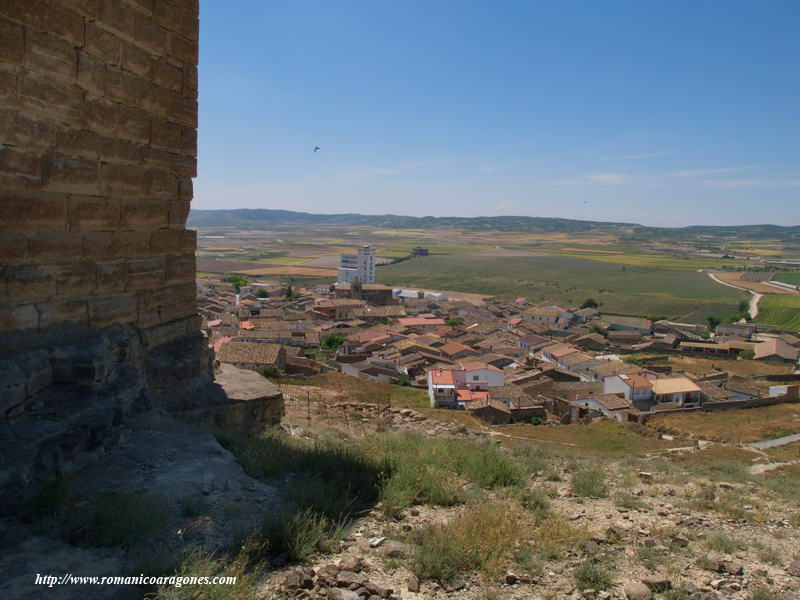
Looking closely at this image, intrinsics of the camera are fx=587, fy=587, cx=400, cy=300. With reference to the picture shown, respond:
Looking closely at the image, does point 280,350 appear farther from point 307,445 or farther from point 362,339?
point 307,445

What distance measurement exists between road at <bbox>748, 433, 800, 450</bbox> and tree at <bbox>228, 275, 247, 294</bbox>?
57.1m

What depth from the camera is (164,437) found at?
5184mm

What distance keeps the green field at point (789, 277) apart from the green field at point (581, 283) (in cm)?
1165

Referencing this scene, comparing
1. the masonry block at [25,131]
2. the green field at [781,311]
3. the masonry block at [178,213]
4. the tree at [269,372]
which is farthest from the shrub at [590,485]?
the green field at [781,311]

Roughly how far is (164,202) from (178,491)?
2.89 meters

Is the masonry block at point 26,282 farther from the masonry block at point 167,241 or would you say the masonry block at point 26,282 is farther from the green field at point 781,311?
the green field at point 781,311

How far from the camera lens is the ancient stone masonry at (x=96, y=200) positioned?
4219 millimetres

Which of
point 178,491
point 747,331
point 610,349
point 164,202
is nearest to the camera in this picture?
point 178,491

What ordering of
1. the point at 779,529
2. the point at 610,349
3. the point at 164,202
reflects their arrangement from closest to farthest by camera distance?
the point at 779,529, the point at 164,202, the point at 610,349

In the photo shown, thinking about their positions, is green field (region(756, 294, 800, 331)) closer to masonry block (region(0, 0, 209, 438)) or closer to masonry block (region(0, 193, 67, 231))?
masonry block (region(0, 0, 209, 438))

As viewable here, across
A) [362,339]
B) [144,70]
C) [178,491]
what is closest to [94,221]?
[144,70]

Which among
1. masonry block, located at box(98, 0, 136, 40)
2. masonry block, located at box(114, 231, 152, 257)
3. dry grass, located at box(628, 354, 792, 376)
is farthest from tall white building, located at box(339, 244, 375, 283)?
masonry block, located at box(98, 0, 136, 40)

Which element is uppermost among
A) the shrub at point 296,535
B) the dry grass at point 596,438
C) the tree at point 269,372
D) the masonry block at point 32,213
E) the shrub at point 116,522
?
the masonry block at point 32,213

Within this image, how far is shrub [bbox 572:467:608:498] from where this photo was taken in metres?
5.70
